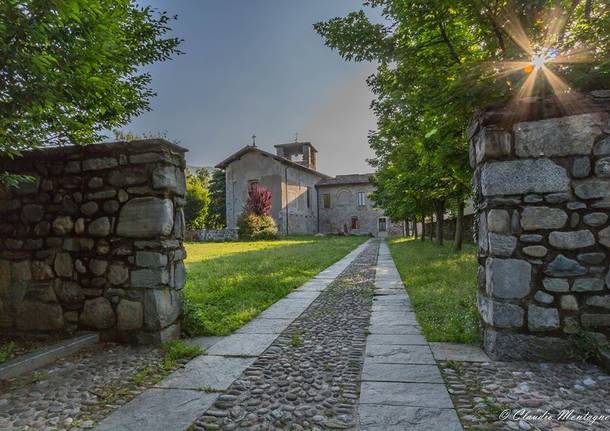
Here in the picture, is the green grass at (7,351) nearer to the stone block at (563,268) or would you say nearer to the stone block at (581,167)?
the stone block at (563,268)

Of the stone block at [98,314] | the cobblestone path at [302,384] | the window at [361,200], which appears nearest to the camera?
the cobblestone path at [302,384]

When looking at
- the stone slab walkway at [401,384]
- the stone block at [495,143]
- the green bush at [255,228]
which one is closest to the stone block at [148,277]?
the stone slab walkway at [401,384]

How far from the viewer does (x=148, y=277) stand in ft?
11.3

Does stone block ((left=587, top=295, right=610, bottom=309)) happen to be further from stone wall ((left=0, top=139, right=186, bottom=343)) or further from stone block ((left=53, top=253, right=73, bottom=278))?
stone block ((left=53, top=253, right=73, bottom=278))

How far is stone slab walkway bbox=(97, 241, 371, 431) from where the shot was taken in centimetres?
210

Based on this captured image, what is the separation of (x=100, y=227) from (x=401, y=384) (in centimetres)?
310

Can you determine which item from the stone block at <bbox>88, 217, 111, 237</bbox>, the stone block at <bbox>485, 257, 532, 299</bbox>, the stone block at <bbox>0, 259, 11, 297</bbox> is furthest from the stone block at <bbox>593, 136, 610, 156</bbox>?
the stone block at <bbox>0, 259, 11, 297</bbox>

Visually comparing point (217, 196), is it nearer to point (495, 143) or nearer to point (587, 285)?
point (495, 143)

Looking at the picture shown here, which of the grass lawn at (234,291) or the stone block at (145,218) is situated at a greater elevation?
the stone block at (145,218)

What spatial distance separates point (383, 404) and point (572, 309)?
1.77m

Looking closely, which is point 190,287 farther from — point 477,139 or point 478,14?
point 478,14

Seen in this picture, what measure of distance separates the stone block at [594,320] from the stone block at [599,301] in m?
0.08

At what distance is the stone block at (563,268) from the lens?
281 centimetres

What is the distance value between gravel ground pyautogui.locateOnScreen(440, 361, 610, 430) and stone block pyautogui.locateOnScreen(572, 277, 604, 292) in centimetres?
57
